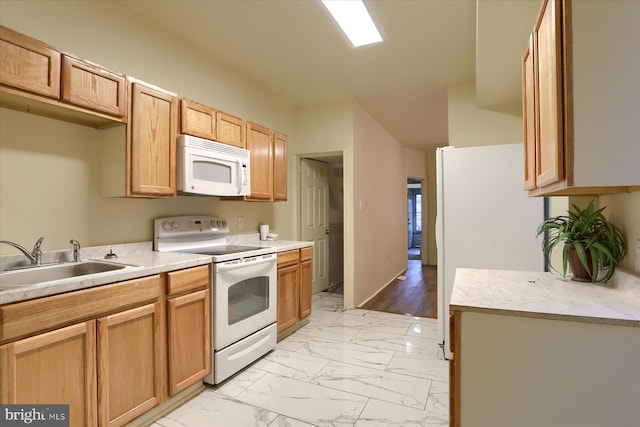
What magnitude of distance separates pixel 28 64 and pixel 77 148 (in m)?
0.57

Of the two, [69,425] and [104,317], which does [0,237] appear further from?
[69,425]

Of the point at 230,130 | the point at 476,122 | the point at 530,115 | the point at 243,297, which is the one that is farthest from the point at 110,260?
the point at 476,122

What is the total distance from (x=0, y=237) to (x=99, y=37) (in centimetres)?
136

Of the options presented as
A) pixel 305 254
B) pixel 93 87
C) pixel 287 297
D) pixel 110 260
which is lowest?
pixel 287 297

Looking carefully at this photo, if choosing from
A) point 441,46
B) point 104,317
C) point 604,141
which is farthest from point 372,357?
point 441,46

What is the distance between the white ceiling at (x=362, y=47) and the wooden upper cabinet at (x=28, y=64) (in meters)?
0.88

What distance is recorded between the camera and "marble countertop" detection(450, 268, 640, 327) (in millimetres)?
Answer: 1099

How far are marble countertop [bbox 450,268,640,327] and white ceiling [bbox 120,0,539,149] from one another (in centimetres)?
141

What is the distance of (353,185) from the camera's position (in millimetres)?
3979

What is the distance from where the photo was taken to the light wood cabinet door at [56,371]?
4.09ft

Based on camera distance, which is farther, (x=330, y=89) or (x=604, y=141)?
(x=330, y=89)

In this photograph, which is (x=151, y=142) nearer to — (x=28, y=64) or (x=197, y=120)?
(x=197, y=120)

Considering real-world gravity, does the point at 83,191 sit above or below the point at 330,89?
below

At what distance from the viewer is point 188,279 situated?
200cm
